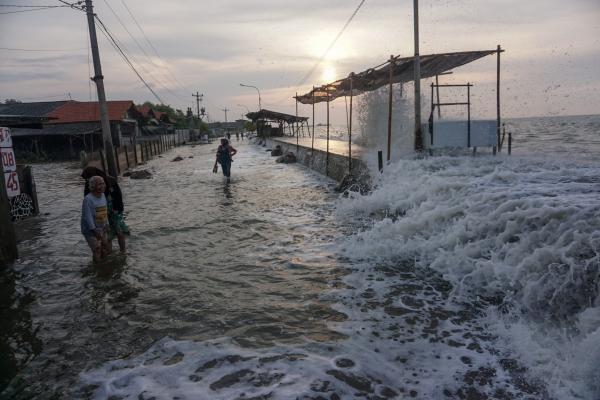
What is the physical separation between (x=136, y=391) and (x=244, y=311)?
1.60 metres

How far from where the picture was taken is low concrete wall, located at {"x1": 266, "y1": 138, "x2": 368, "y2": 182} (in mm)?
13383

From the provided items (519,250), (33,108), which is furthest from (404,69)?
(33,108)

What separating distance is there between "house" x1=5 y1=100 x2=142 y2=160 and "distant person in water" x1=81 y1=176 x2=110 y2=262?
87.2 feet

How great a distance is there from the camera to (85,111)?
36625 mm

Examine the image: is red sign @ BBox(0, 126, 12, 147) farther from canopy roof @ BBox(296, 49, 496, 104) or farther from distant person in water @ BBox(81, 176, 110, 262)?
canopy roof @ BBox(296, 49, 496, 104)

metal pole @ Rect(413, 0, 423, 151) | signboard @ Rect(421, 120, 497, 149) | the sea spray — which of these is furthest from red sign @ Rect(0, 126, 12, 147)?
signboard @ Rect(421, 120, 497, 149)

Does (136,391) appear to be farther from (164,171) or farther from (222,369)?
(164,171)

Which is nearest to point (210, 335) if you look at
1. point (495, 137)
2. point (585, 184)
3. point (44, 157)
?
point (585, 184)

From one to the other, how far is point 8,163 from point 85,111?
31347 millimetres

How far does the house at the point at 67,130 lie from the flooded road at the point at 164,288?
2460 centimetres

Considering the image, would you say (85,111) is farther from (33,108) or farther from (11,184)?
(11,184)

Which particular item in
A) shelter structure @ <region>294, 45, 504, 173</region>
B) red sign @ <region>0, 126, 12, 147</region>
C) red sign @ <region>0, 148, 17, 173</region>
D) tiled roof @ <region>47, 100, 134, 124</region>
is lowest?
red sign @ <region>0, 148, 17, 173</region>

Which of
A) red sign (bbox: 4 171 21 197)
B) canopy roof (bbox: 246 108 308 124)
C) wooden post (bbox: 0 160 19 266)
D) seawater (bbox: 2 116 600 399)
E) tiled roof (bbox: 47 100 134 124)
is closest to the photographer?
seawater (bbox: 2 116 600 399)

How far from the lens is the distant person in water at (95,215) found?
615 centimetres
